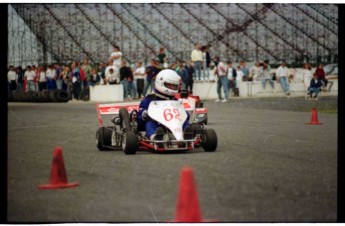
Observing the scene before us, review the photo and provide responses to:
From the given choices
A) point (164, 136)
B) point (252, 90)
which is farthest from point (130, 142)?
point (252, 90)

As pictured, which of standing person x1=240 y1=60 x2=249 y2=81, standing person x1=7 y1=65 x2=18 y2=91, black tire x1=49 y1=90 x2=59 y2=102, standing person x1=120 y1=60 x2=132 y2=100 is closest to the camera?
standing person x1=7 y1=65 x2=18 y2=91

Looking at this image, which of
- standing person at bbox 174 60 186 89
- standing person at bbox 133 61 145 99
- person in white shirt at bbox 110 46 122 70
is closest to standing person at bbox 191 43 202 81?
standing person at bbox 174 60 186 89

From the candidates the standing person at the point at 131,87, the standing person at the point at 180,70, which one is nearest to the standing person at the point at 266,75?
the standing person at the point at 180,70

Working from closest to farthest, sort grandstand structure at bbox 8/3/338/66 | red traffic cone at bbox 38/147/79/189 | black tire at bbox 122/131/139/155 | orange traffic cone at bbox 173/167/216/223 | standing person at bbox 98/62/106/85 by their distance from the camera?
orange traffic cone at bbox 173/167/216/223, red traffic cone at bbox 38/147/79/189, black tire at bbox 122/131/139/155, grandstand structure at bbox 8/3/338/66, standing person at bbox 98/62/106/85

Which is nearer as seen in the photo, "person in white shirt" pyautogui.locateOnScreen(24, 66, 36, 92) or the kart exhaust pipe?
the kart exhaust pipe

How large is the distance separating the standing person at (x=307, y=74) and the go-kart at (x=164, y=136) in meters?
17.7


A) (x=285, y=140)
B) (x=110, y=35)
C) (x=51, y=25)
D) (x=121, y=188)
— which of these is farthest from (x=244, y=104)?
(x=121, y=188)

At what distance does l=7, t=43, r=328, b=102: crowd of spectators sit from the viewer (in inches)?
1074

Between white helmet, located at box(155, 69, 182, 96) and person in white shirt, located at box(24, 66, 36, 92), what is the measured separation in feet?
32.6

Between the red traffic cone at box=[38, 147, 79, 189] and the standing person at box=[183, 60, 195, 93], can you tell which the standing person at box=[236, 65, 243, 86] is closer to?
the standing person at box=[183, 60, 195, 93]

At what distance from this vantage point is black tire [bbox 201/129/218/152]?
1166cm

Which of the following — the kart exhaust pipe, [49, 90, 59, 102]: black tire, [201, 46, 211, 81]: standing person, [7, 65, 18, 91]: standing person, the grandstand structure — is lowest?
the kart exhaust pipe

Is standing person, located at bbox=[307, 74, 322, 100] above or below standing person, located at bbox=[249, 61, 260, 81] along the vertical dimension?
below
